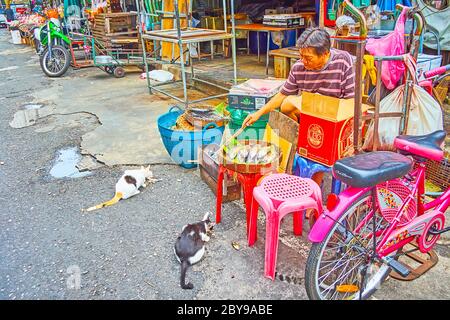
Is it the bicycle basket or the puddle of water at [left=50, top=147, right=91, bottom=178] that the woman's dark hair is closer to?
the bicycle basket

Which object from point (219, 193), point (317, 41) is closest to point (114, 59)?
point (219, 193)

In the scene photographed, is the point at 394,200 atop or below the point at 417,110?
below

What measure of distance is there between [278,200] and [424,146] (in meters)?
0.94

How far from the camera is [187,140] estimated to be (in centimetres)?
389

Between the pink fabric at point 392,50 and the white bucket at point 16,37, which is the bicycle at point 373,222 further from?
the white bucket at point 16,37

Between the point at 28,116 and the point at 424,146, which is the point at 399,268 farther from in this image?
the point at 28,116

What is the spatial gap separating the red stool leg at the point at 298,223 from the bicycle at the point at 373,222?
491mm

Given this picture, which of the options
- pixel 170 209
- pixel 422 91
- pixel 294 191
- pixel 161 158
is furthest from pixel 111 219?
pixel 422 91

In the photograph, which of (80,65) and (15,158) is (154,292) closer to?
(15,158)

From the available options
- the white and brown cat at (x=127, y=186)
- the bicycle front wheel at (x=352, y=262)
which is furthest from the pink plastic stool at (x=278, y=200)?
the white and brown cat at (x=127, y=186)

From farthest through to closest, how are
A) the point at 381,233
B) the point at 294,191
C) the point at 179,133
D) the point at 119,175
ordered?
1. the point at 119,175
2. the point at 179,133
3. the point at 294,191
4. the point at 381,233

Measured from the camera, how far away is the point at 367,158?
7.02ft

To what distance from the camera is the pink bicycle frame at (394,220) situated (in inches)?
81.6
